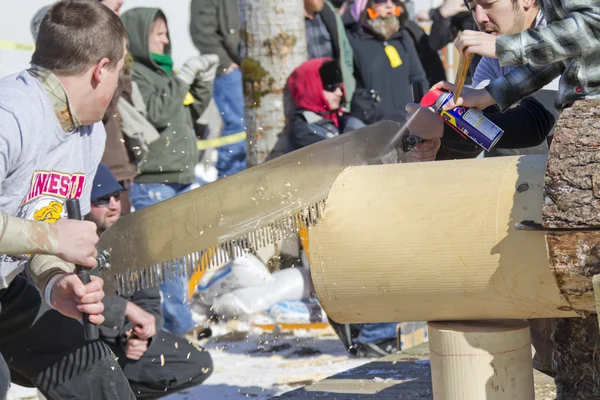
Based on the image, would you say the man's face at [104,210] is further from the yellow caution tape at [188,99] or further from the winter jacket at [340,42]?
the winter jacket at [340,42]

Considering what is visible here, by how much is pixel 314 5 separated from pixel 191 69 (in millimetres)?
1380

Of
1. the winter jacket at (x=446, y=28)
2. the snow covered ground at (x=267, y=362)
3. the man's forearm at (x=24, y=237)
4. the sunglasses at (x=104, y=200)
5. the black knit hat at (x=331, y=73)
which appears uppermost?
the winter jacket at (x=446, y=28)

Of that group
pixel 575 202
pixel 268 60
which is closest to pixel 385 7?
pixel 268 60

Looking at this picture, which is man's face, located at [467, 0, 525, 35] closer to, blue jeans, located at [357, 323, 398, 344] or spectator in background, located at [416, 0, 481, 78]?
blue jeans, located at [357, 323, 398, 344]

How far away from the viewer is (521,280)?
10.9 ft

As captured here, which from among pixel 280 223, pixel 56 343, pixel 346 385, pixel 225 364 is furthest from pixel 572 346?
pixel 225 364

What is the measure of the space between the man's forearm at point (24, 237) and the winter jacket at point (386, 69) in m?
4.84

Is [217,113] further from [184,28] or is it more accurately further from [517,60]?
[517,60]

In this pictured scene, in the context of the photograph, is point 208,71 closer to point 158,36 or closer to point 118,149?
point 158,36

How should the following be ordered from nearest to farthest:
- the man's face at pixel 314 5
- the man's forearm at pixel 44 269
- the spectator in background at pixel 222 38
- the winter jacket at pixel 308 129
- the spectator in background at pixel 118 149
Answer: the man's forearm at pixel 44 269 → the spectator in background at pixel 118 149 → the winter jacket at pixel 308 129 → the man's face at pixel 314 5 → the spectator in background at pixel 222 38

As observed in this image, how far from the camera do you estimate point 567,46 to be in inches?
139

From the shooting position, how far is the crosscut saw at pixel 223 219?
3.78 metres

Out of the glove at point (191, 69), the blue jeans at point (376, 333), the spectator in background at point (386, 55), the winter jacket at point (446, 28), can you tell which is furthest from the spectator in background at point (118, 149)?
the winter jacket at point (446, 28)

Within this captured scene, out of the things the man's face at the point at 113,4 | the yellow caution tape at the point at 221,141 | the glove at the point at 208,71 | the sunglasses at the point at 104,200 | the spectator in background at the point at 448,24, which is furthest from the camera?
the yellow caution tape at the point at 221,141
